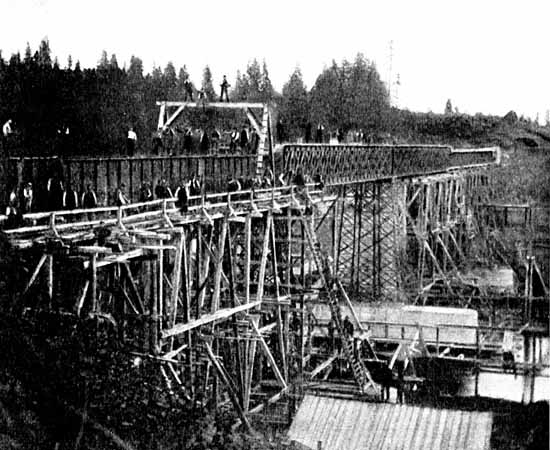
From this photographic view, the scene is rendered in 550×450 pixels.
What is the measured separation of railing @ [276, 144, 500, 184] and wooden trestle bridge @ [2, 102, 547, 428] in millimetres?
84

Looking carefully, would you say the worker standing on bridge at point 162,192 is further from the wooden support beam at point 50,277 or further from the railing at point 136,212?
the wooden support beam at point 50,277

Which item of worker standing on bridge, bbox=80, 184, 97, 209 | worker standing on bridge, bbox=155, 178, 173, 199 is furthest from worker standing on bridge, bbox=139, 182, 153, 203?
worker standing on bridge, bbox=80, 184, 97, 209

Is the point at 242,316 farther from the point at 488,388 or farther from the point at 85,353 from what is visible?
the point at 488,388

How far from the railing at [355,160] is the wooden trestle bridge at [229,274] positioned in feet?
0.28

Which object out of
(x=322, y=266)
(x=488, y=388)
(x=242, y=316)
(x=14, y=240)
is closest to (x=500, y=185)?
(x=488, y=388)

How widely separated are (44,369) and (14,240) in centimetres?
304

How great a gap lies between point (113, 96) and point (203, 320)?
17827mm

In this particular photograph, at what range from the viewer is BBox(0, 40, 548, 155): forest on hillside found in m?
26.0

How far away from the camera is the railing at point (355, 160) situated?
28734mm

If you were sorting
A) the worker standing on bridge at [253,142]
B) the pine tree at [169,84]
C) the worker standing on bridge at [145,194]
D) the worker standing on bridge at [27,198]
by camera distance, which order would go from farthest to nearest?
the pine tree at [169,84] → the worker standing on bridge at [253,142] → the worker standing on bridge at [145,194] → the worker standing on bridge at [27,198]

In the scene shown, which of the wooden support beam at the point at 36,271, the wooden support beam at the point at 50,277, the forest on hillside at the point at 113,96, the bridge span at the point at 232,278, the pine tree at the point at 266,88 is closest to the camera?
the wooden support beam at the point at 36,271

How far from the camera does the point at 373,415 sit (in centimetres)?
1781

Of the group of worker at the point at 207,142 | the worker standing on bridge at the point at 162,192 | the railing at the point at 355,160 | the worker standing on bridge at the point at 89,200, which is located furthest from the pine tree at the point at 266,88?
the worker standing on bridge at the point at 89,200

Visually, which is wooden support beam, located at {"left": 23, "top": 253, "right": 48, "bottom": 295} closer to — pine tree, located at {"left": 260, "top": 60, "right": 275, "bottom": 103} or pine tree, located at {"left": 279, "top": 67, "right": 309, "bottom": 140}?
pine tree, located at {"left": 260, "top": 60, "right": 275, "bottom": 103}
